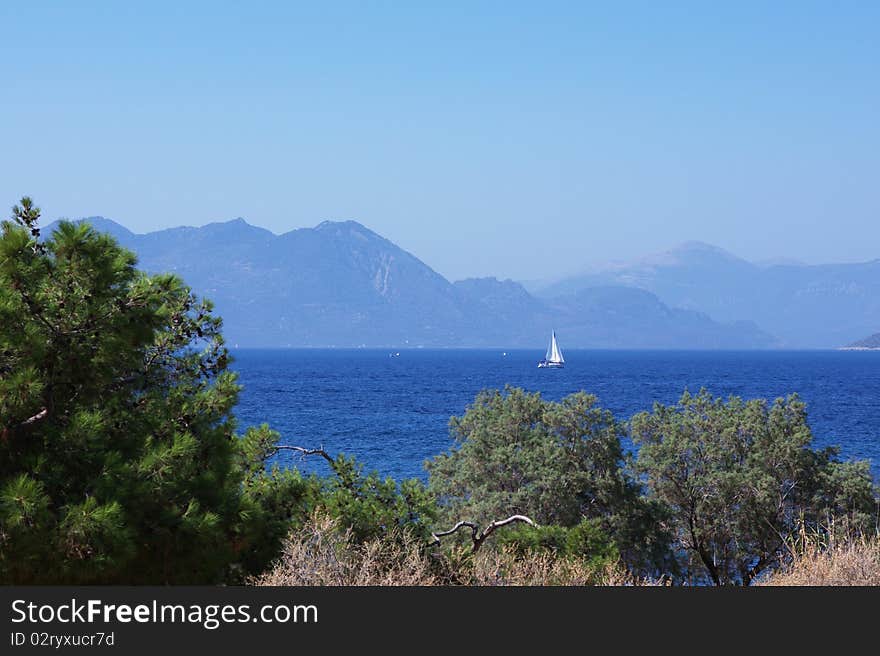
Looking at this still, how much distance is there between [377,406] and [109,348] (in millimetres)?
83933

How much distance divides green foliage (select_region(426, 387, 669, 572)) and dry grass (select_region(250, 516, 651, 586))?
917 cm

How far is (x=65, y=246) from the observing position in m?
8.69

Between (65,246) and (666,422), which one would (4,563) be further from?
(666,422)

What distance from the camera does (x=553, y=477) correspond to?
2188cm

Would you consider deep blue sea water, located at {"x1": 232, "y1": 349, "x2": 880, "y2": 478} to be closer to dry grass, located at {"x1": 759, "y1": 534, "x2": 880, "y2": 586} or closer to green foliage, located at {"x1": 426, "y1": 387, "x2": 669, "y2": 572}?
green foliage, located at {"x1": 426, "y1": 387, "x2": 669, "y2": 572}

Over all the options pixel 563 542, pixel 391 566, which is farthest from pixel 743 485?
pixel 391 566

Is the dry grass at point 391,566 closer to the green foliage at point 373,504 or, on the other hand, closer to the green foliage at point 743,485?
the green foliage at point 373,504

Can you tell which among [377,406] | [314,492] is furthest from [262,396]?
[314,492]

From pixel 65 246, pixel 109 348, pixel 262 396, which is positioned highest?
pixel 65 246

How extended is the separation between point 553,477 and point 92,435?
14.3 m

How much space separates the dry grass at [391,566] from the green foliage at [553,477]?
30.1 ft

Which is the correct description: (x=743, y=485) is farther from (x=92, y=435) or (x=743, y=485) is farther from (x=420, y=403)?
(x=420, y=403)

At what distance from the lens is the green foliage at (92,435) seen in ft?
27.7

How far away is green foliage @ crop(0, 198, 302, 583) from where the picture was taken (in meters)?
8.43
